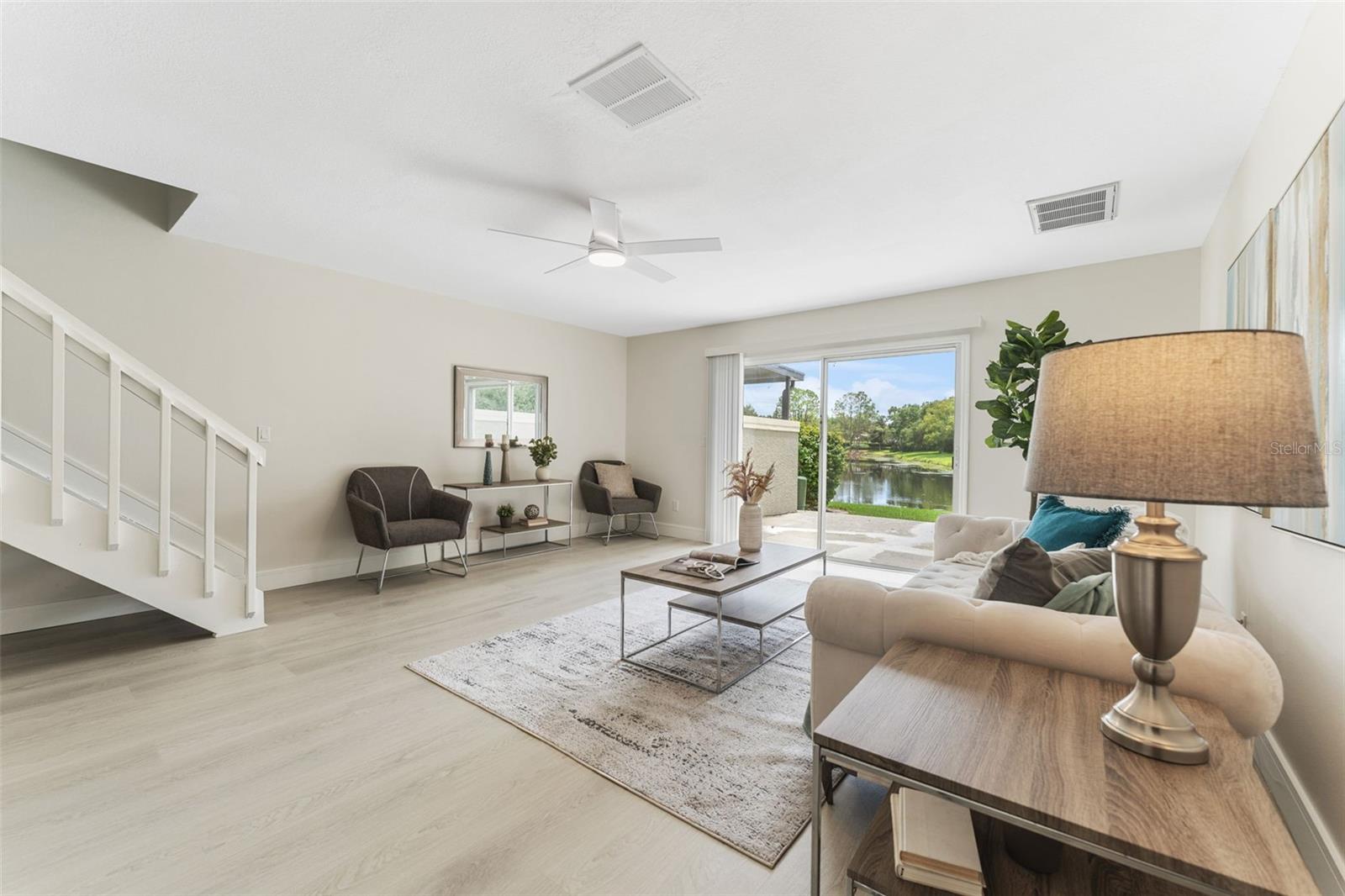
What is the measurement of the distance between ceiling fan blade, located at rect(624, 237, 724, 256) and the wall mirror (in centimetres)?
284

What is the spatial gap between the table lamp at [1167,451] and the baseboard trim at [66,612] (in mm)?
4970

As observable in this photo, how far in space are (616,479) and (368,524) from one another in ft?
9.51

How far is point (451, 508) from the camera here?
461 centimetres

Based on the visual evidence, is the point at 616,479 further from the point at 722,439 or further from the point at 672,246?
the point at 672,246

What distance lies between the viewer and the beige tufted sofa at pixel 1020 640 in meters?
1.16

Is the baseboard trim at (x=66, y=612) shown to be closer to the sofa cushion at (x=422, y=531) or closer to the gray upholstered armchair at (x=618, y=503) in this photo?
the sofa cushion at (x=422, y=531)

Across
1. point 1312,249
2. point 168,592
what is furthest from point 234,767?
point 1312,249

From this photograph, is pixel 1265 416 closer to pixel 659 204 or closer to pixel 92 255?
pixel 659 204

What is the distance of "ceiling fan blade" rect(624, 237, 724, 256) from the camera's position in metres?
2.92

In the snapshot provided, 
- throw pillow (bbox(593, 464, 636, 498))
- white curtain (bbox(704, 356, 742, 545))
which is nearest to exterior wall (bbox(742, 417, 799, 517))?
white curtain (bbox(704, 356, 742, 545))

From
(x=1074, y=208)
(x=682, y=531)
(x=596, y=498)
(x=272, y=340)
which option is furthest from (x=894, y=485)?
(x=272, y=340)

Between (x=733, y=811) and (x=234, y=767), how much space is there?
1.76 meters

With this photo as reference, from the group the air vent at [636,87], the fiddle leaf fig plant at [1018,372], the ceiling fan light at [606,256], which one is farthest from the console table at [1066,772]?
the ceiling fan light at [606,256]

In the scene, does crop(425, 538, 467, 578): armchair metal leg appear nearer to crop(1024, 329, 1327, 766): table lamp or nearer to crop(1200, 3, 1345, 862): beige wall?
crop(1024, 329, 1327, 766): table lamp
